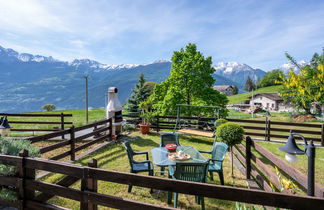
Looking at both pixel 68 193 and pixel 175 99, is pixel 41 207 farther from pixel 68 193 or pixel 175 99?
pixel 175 99

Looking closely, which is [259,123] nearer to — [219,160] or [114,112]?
[219,160]

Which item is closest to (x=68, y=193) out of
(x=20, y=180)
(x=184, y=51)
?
(x=20, y=180)

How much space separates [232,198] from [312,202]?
68cm

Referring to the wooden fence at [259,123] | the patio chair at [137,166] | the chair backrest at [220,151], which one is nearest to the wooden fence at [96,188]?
the patio chair at [137,166]

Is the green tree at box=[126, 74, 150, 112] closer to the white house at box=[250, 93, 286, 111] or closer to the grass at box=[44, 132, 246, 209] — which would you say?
the grass at box=[44, 132, 246, 209]

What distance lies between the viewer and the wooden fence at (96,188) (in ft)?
5.67

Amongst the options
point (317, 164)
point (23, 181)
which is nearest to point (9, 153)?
point (23, 181)

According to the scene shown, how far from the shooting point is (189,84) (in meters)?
11.9

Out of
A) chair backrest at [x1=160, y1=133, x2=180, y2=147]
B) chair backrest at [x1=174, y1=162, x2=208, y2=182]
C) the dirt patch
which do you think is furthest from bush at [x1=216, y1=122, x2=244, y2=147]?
the dirt patch

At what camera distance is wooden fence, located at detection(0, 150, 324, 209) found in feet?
5.67

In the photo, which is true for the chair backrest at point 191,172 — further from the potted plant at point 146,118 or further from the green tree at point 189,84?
the green tree at point 189,84

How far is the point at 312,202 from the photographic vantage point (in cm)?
161

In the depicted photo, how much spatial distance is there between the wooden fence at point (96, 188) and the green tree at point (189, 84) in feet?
29.6

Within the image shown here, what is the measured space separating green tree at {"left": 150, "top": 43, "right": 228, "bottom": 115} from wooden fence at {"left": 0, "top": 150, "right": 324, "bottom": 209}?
9.01 m
